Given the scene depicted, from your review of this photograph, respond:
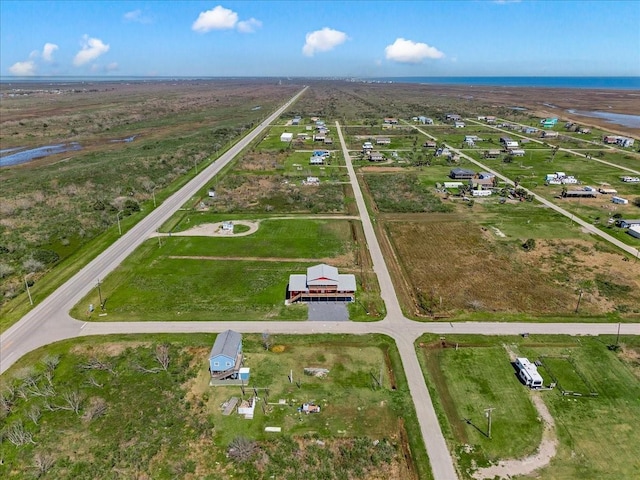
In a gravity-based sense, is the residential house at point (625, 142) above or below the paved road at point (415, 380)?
above

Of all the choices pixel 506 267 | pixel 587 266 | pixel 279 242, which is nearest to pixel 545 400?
pixel 506 267

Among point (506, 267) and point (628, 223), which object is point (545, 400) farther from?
point (628, 223)

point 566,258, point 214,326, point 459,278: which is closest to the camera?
point 214,326

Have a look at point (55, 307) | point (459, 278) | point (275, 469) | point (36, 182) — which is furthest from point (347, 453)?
point (36, 182)

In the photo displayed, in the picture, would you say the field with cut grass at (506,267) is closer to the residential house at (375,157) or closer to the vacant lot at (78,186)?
the residential house at (375,157)

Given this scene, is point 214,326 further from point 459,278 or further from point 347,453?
point 459,278

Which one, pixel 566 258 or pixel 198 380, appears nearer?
pixel 198 380

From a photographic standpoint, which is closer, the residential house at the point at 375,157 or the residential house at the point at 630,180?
the residential house at the point at 630,180

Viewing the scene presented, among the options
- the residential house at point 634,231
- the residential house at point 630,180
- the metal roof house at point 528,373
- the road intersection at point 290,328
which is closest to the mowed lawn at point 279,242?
the road intersection at point 290,328
